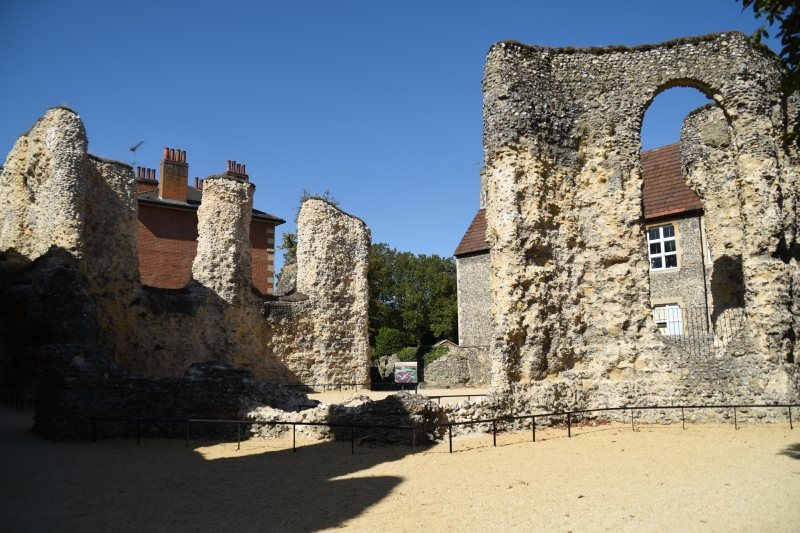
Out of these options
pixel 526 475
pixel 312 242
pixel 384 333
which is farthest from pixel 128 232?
pixel 384 333

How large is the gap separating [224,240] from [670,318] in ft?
46.1

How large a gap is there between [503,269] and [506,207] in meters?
1.22

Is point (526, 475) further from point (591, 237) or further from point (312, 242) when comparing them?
point (312, 242)

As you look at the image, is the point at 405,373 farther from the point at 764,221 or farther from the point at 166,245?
the point at 166,245

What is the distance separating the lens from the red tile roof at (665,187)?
19.8 meters

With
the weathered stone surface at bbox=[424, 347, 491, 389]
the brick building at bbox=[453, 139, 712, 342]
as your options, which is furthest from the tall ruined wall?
the weathered stone surface at bbox=[424, 347, 491, 389]

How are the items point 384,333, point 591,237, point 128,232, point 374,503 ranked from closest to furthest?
point 374,503
point 591,237
point 128,232
point 384,333

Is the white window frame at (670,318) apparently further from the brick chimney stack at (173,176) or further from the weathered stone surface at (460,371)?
the brick chimney stack at (173,176)

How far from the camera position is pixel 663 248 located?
797 inches

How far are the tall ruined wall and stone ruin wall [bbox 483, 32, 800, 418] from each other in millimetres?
8409

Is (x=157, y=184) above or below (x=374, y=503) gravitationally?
above

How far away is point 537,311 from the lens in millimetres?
11688

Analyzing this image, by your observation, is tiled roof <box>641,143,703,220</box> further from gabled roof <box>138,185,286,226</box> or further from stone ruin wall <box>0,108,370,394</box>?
gabled roof <box>138,185,286,226</box>

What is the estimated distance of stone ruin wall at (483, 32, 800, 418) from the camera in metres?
11.4
